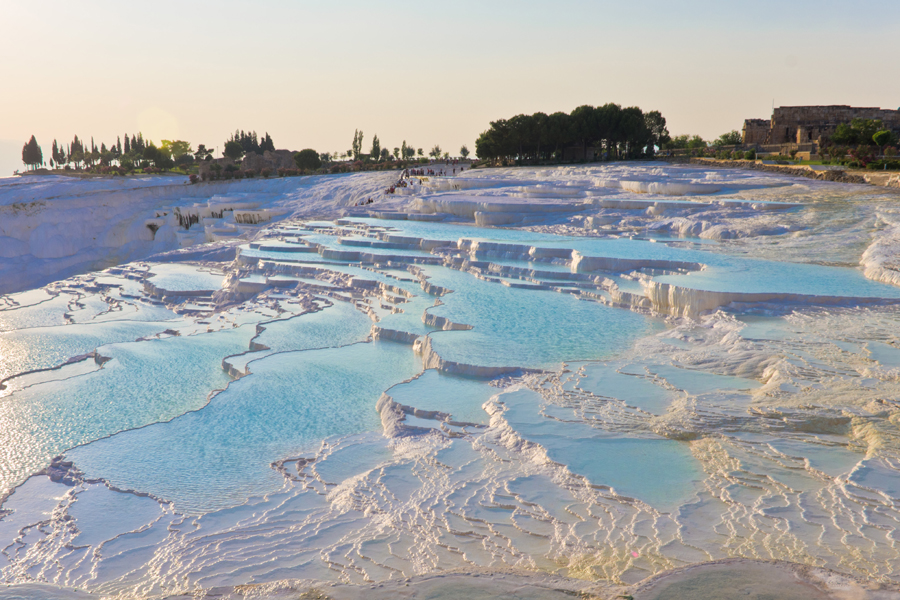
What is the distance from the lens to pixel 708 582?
3.98m

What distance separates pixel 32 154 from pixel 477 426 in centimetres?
6017

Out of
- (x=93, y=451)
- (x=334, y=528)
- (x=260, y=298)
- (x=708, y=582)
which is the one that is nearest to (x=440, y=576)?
(x=334, y=528)

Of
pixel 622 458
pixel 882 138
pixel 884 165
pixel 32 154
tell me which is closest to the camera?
pixel 622 458

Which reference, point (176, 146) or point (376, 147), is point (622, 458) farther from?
point (176, 146)

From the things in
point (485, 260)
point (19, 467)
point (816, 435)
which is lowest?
point (19, 467)

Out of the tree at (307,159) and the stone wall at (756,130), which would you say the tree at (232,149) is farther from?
the stone wall at (756,130)

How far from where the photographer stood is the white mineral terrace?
4434mm

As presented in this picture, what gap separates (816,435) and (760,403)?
0.59 m

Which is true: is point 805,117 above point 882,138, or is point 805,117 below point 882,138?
above

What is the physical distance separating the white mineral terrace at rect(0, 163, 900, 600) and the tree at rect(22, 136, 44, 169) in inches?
1847

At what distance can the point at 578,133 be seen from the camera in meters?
41.5

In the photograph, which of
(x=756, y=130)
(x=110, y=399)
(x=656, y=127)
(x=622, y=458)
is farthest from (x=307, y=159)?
(x=622, y=458)

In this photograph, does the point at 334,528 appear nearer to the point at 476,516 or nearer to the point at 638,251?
the point at 476,516

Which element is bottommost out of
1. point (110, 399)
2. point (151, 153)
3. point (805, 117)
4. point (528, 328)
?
point (110, 399)
